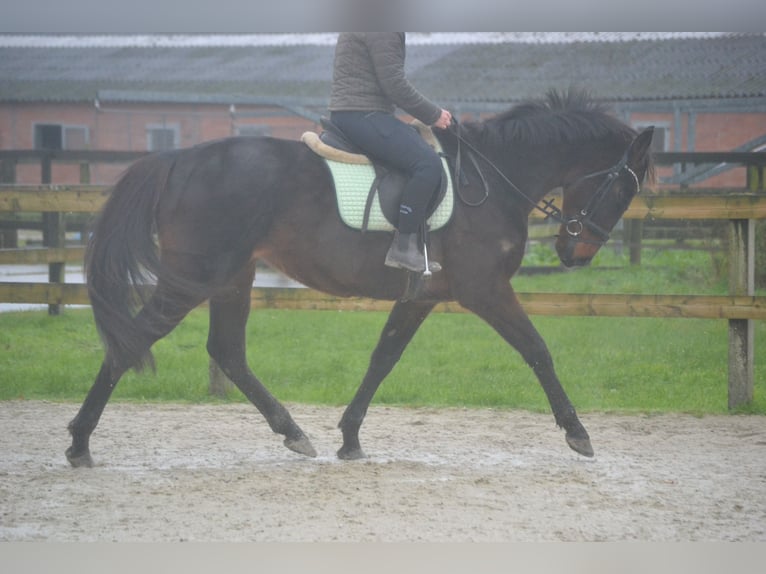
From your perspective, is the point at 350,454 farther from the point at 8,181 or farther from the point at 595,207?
the point at 8,181

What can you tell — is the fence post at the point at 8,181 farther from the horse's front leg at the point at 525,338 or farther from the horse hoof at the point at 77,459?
the horse's front leg at the point at 525,338

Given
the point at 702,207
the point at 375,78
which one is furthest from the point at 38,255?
the point at 702,207

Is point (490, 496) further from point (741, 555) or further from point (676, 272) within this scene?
point (676, 272)

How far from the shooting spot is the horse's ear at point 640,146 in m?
5.31

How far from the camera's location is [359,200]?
514 centimetres

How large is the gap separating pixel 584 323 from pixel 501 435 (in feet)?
13.2

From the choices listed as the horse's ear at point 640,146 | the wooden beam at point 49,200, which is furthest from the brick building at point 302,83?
the horse's ear at point 640,146

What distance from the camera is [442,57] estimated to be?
58.8 ft

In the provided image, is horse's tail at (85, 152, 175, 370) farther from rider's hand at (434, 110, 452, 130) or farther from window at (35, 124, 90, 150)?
window at (35, 124, 90, 150)

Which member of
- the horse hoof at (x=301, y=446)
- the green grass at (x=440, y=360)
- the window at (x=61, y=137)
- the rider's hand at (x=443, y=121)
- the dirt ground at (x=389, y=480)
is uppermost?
the window at (x=61, y=137)

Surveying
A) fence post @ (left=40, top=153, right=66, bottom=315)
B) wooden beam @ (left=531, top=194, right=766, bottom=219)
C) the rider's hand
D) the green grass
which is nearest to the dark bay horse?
the rider's hand

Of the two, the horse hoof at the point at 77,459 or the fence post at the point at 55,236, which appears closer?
the horse hoof at the point at 77,459

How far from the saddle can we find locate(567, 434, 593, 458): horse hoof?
1.32 meters

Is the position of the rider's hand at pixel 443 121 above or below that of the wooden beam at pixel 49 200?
above
